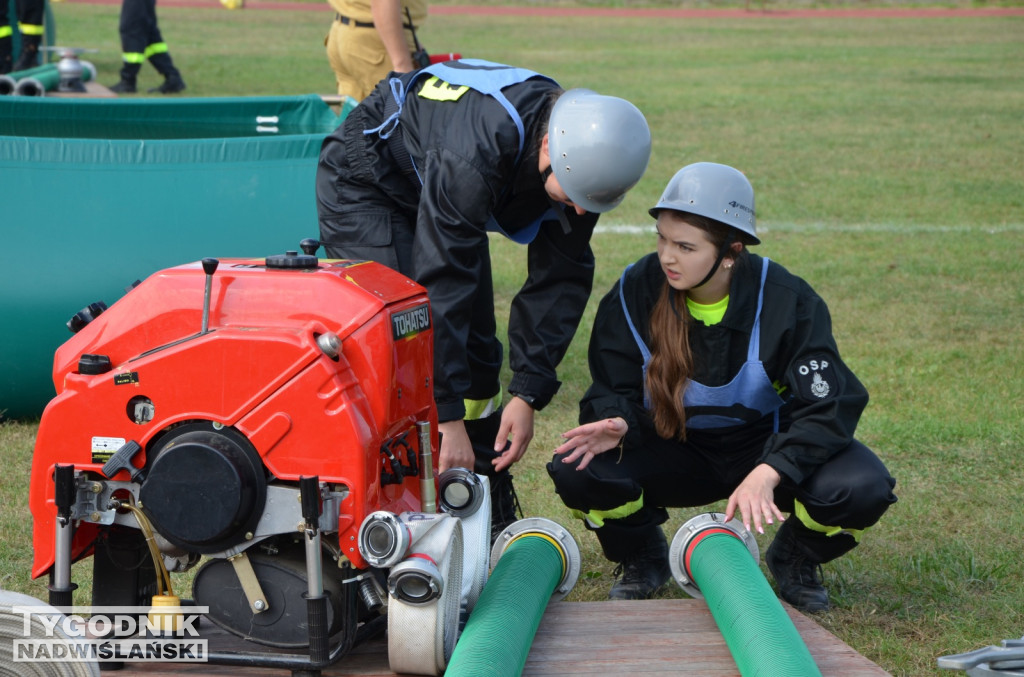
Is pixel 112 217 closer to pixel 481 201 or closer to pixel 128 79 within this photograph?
pixel 481 201

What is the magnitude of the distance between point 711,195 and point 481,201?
25.9 inches

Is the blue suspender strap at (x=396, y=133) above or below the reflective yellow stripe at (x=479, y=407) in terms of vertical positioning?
above

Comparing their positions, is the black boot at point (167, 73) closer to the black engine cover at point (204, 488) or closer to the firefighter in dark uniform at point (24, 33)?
the firefighter in dark uniform at point (24, 33)

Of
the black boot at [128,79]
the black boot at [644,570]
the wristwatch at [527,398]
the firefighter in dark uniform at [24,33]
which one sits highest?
the wristwatch at [527,398]

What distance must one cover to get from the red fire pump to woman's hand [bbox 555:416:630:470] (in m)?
0.72

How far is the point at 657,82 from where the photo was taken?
17938 millimetres

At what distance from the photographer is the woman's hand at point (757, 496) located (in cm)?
295

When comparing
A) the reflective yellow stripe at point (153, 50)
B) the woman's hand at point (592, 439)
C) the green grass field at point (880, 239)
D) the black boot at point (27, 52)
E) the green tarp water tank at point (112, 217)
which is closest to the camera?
the woman's hand at point (592, 439)

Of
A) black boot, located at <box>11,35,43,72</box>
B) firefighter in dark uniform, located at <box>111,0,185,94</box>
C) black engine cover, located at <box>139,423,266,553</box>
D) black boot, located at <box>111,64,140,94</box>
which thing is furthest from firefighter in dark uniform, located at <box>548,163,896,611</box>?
black boot, located at <box>111,64,140,94</box>

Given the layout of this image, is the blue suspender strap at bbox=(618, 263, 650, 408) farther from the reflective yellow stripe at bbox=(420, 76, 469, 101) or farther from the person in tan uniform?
the person in tan uniform

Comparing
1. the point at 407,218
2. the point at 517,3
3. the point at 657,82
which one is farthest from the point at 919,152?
the point at 517,3

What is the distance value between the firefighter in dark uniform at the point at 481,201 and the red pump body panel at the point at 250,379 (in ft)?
1.43

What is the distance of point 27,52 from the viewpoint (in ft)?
42.7

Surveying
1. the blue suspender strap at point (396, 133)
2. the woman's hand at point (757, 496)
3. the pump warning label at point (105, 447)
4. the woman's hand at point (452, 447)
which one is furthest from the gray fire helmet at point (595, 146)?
the pump warning label at point (105, 447)
